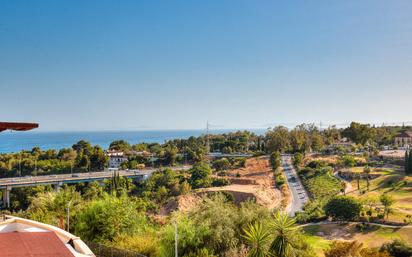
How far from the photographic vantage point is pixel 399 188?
40750 mm

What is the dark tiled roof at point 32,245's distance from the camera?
7641mm

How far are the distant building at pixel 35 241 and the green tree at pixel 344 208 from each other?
26.3 metres

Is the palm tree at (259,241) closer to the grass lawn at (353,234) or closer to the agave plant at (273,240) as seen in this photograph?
the agave plant at (273,240)

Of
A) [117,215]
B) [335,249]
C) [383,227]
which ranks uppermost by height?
[117,215]

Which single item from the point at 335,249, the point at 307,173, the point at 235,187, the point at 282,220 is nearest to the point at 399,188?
the point at 307,173

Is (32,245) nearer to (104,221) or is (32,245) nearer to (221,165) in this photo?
(104,221)

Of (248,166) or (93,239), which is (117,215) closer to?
(93,239)

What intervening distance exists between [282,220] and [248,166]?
4975 centimetres

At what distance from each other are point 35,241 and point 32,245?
1.40ft

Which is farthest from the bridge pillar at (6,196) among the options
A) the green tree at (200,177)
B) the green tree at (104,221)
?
the green tree at (104,221)

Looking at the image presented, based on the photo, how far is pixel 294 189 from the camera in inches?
1881

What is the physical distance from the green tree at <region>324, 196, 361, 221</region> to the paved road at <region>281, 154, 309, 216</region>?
5.79 m

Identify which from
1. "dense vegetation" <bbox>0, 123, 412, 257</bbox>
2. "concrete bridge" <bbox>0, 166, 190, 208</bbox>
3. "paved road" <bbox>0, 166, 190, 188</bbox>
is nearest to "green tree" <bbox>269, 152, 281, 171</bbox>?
"dense vegetation" <bbox>0, 123, 412, 257</bbox>

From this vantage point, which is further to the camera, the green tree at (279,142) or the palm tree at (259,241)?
the green tree at (279,142)
